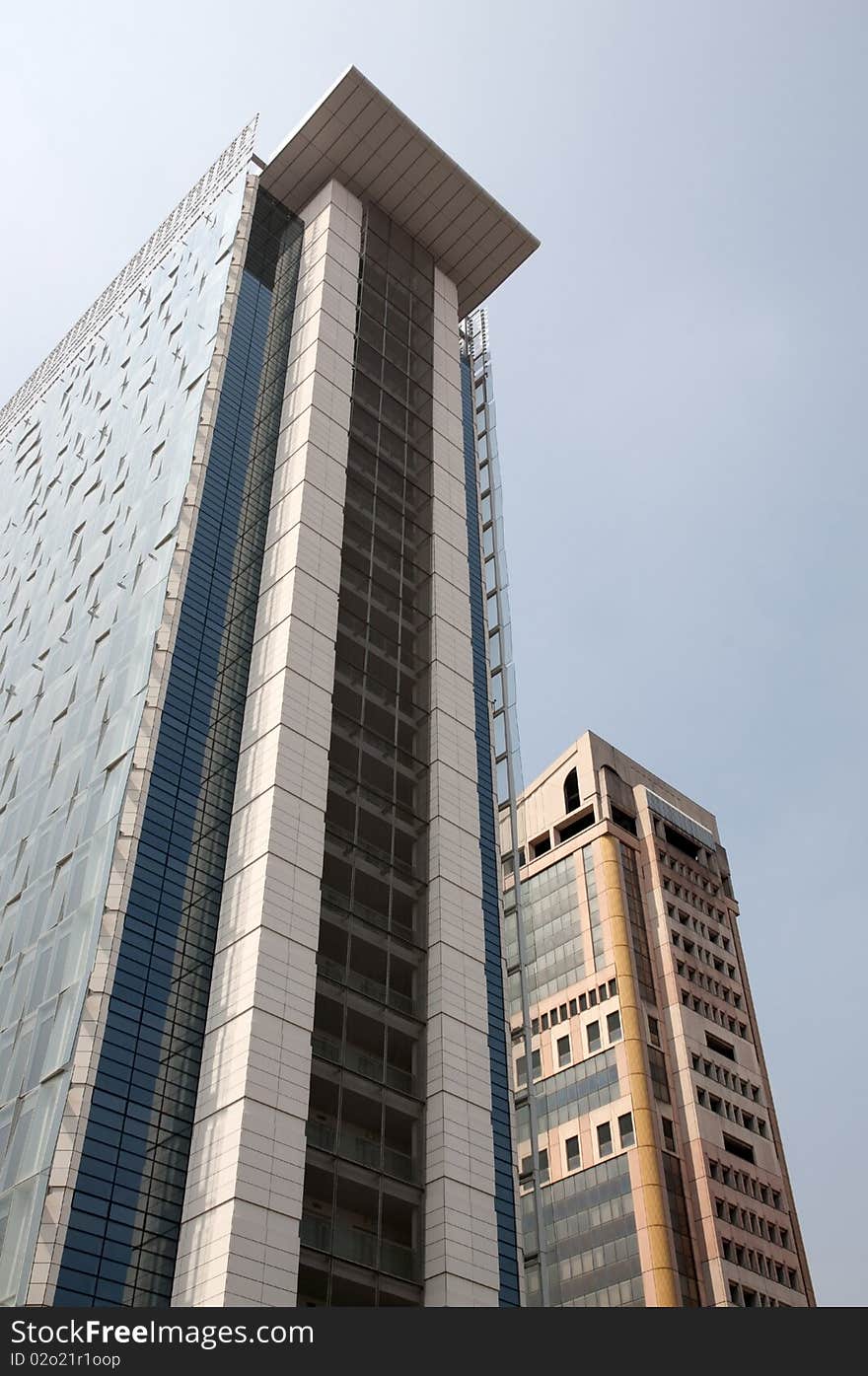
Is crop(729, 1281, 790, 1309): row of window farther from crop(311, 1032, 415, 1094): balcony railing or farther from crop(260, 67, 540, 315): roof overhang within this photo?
crop(260, 67, 540, 315): roof overhang

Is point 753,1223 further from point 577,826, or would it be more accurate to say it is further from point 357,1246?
point 357,1246

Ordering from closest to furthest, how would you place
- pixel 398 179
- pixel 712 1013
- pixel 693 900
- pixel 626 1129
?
pixel 398 179 → pixel 626 1129 → pixel 712 1013 → pixel 693 900

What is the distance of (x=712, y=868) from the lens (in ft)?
378

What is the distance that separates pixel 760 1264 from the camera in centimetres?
8925

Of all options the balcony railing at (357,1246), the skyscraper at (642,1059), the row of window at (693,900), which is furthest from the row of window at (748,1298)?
the balcony railing at (357,1246)

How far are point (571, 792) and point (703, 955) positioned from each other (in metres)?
17.6

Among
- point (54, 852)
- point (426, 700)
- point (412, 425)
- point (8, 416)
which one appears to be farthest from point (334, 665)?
point (8, 416)

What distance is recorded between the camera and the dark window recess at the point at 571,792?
112 metres

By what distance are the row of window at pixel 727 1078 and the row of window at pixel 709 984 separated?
6671 mm

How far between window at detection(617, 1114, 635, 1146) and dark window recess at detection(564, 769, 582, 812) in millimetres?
28267

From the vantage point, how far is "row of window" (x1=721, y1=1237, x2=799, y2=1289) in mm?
87500

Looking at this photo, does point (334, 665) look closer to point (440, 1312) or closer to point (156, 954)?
point (156, 954)

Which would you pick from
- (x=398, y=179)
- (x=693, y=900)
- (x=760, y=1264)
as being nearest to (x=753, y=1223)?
(x=760, y=1264)

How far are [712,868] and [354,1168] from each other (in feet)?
256
